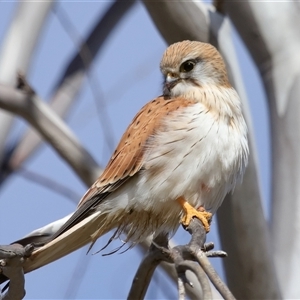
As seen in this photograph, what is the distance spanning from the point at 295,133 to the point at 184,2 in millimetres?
820

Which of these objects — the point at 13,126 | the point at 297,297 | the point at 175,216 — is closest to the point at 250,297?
the point at 297,297

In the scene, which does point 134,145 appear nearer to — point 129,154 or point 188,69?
point 129,154

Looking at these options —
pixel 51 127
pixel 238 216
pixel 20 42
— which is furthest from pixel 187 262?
pixel 20 42

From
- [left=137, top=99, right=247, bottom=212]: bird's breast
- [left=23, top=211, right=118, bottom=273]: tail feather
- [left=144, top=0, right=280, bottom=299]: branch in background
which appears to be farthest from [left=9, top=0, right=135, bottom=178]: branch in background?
[left=137, top=99, right=247, bottom=212]: bird's breast

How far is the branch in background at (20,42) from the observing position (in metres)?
4.52

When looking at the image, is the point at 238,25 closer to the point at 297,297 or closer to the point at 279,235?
the point at 279,235

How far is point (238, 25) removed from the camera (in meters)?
3.73

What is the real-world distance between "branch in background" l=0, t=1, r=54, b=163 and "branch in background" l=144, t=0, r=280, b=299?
4.26 ft

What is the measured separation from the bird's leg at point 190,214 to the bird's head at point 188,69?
0.46m

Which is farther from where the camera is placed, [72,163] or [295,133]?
[72,163]

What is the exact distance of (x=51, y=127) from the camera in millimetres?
3977

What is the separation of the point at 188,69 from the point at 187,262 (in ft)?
3.89

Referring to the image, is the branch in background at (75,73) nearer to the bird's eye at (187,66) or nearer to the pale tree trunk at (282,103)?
the pale tree trunk at (282,103)

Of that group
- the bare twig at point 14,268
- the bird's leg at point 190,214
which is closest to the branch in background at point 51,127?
the bird's leg at point 190,214
